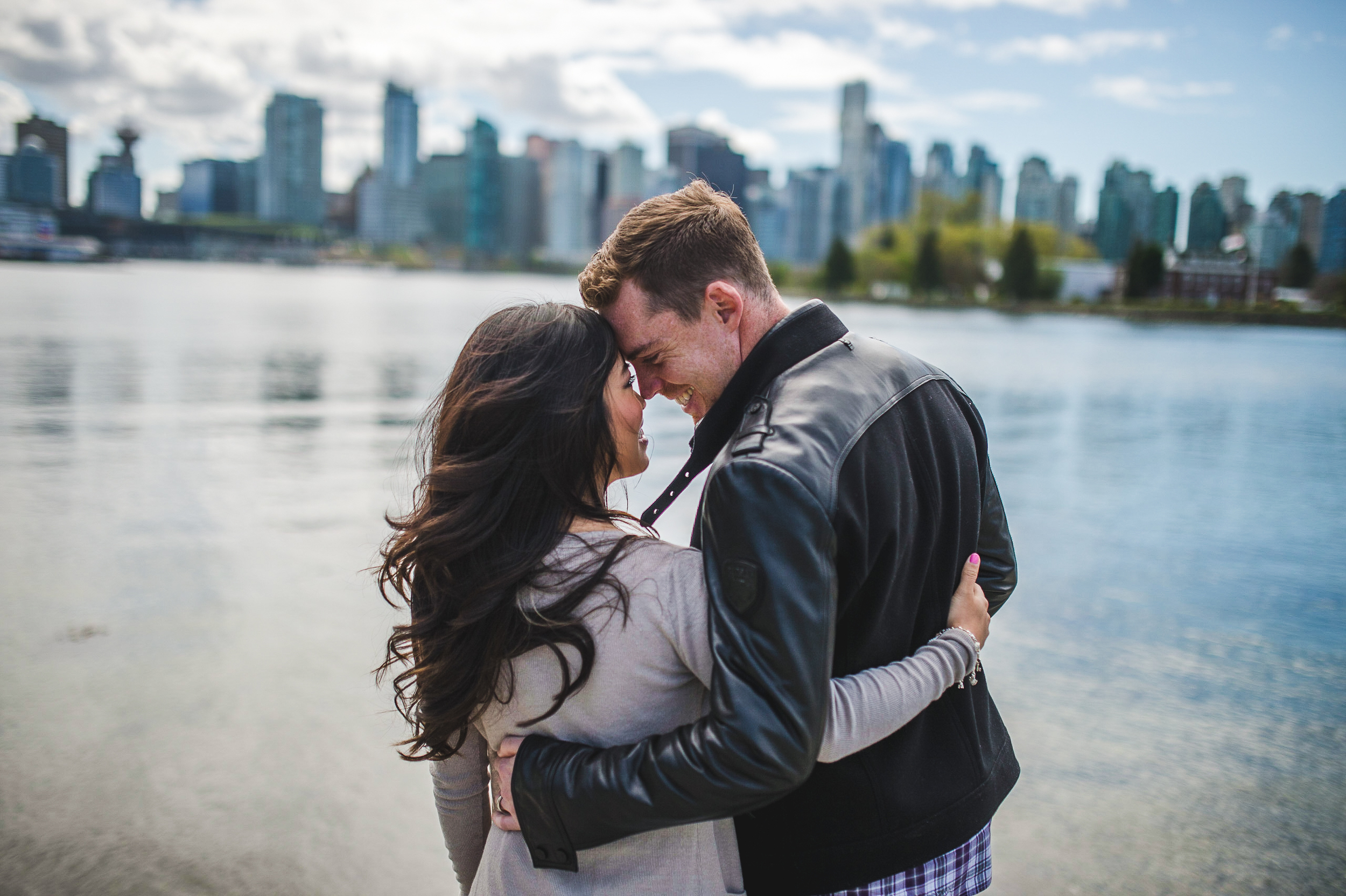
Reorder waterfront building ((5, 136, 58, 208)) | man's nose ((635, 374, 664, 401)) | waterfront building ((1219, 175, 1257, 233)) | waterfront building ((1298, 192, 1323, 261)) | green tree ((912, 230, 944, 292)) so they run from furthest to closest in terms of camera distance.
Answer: waterfront building ((1219, 175, 1257, 233))
waterfront building ((5, 136, 58, 208))
waterfront building ((1298, 192, 1323, 261))
green tree ((912, 230, 944, 292))
man's nose ((635, 374, 664, 401))

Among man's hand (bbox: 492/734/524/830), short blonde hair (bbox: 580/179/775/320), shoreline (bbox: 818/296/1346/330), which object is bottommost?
man's hand (bbox: 492/734/524/830)

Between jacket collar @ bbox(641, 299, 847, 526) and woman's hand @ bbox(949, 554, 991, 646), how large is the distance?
495mm

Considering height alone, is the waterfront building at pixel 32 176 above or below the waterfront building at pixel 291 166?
below

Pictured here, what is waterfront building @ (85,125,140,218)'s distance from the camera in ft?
499

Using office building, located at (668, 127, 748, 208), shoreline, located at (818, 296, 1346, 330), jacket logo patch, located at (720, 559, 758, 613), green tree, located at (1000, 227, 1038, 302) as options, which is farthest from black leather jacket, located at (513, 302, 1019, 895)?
green tree, located at (1000, 227, 1038, 302)

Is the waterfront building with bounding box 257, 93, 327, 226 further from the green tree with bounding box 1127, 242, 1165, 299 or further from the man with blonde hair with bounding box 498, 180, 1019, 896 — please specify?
the man with blonde hair with bounding box 498, 180, 1019, 896

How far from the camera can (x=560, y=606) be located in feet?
4.71

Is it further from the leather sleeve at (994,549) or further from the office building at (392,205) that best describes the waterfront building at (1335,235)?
the office building at (392,205)

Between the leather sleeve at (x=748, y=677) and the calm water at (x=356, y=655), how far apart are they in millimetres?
2042

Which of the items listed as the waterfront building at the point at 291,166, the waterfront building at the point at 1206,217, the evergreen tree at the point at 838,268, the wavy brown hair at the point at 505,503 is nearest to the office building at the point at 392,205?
the waterfront building at the point at 291,166

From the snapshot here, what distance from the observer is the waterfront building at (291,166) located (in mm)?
178500

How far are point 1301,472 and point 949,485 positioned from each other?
12176mm

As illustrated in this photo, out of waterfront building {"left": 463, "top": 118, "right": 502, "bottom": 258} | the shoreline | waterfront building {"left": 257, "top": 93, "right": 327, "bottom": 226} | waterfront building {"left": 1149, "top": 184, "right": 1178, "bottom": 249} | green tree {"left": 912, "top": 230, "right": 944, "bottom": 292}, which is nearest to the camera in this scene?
the shoreline

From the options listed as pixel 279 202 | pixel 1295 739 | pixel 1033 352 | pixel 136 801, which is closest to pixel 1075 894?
pixel 1295 739
